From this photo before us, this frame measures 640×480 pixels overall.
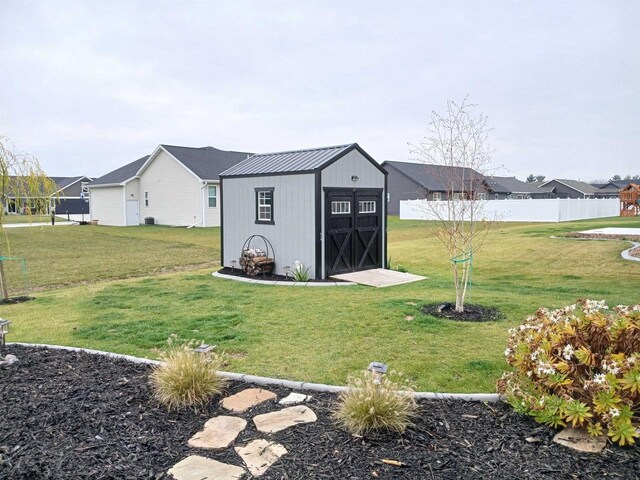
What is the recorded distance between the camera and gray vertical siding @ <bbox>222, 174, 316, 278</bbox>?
33.9 feet

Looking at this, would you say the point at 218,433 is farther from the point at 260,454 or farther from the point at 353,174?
the point at 353,174

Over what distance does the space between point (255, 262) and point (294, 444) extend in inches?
311

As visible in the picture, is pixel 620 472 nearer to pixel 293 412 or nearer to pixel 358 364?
pixel 293 412

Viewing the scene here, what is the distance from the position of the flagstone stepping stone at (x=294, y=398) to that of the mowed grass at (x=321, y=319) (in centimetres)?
41

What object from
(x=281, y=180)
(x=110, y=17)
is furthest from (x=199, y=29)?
(x=281, y=180)

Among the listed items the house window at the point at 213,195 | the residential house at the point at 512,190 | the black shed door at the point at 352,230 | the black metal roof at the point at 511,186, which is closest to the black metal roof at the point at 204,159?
the house window at the point at 213,195

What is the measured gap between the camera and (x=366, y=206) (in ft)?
37.3

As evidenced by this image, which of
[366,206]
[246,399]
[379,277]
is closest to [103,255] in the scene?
[366,206]

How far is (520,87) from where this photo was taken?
13672 mm

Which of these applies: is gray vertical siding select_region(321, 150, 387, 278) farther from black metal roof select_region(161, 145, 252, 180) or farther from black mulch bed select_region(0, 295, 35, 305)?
black metal roof select_region(161, 145, 252, 180)

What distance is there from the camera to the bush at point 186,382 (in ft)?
12.3

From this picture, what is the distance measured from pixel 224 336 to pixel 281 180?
18.1 feet

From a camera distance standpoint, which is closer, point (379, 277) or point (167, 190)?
point (379, 277)

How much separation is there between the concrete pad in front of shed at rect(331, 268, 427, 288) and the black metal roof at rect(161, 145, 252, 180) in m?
19.9
